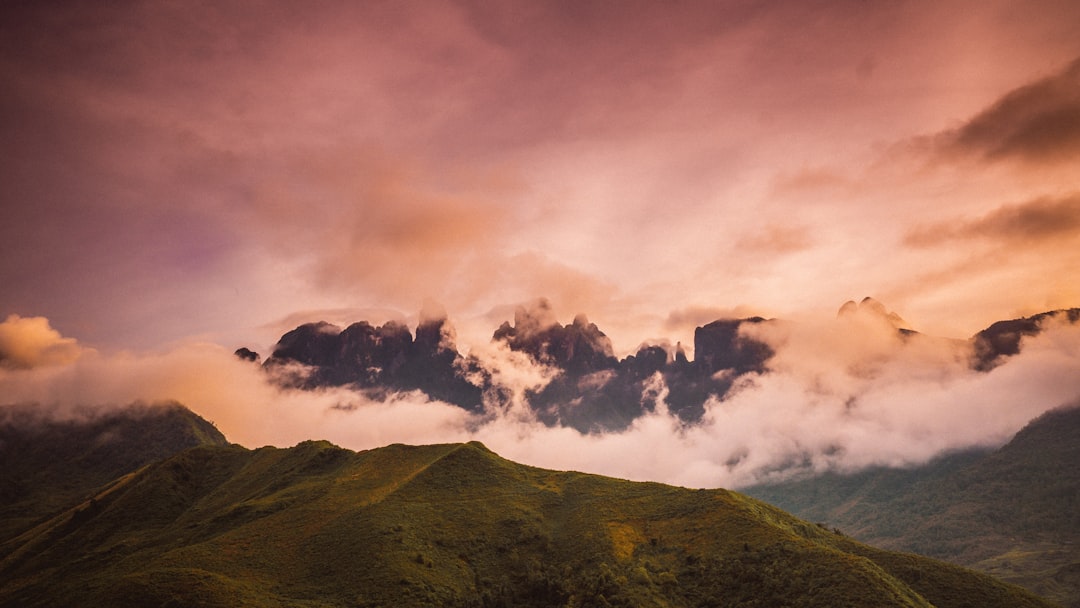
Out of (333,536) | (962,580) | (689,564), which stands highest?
(333,536)

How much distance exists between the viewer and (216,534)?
181 meters

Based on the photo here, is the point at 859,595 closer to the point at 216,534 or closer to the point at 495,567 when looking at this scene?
the point at 495,567

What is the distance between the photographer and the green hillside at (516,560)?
125 m

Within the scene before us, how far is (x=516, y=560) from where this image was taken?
15375cm

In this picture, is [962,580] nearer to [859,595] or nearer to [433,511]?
[859,595]

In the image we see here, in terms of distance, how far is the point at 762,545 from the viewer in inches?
5655

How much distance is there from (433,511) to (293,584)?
4675 cm

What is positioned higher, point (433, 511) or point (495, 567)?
point (433, 511)

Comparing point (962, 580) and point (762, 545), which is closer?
point (762, 545)

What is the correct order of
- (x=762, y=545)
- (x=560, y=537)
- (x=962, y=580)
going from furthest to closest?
1. (x=560, y=537)
2. (x=962, y=580)
3. (x=762, y=545)

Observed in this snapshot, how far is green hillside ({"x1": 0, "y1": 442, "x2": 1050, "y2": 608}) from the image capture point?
4926 inches

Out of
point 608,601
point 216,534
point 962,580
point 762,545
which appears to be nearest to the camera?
point 608,601

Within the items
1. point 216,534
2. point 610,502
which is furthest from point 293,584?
point 610,502

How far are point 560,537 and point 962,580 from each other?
372 feet
